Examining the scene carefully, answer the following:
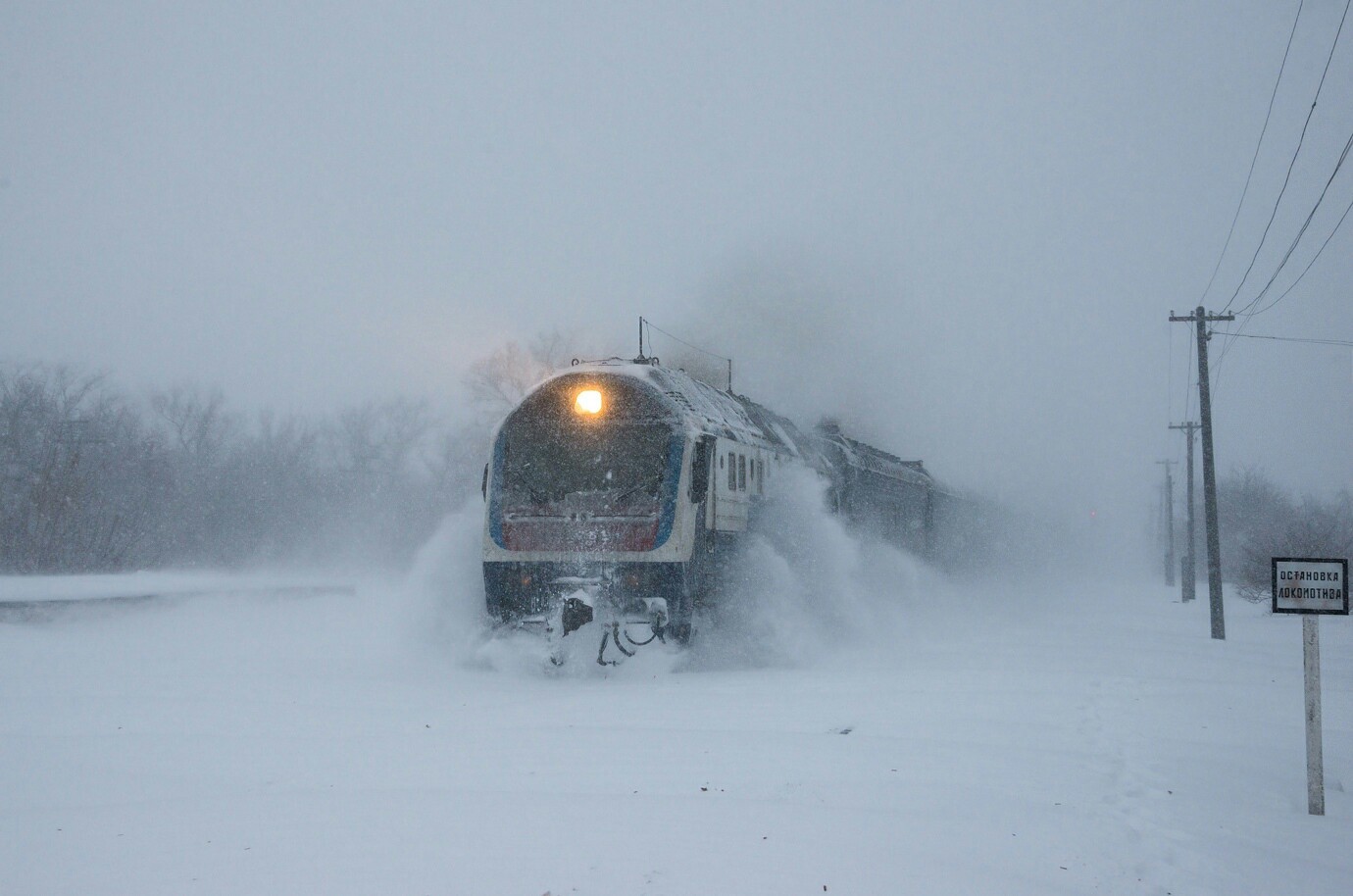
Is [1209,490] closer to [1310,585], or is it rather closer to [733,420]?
[733,420]

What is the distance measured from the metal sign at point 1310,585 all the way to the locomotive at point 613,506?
593 centimetres

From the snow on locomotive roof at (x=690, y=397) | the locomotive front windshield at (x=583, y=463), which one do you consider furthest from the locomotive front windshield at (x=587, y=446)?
the snow on locomotive roof at (x=690, y=397)

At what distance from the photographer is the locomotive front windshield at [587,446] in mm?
11820

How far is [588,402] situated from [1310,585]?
7627 millimetres

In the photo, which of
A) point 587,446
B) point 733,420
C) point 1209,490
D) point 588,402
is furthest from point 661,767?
point 1209,490

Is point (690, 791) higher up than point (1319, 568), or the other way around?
point (1319, 568)

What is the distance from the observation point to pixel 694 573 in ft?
38.5

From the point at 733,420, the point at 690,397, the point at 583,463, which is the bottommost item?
the point at 583,463

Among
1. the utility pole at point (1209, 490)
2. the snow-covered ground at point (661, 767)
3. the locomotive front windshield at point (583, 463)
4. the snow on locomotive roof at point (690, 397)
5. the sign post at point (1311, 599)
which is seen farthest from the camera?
the utility pole at point (1209, 490)

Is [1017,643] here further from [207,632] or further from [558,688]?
[207,632]

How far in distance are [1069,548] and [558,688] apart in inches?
1788

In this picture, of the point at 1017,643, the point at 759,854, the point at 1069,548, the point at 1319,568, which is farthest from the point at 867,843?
the point at 1069,548

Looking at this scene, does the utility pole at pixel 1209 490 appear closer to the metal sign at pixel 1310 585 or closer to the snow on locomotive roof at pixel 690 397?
the snow on locomotive roof at pixel 690 397

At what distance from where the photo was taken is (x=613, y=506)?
11.7 m
